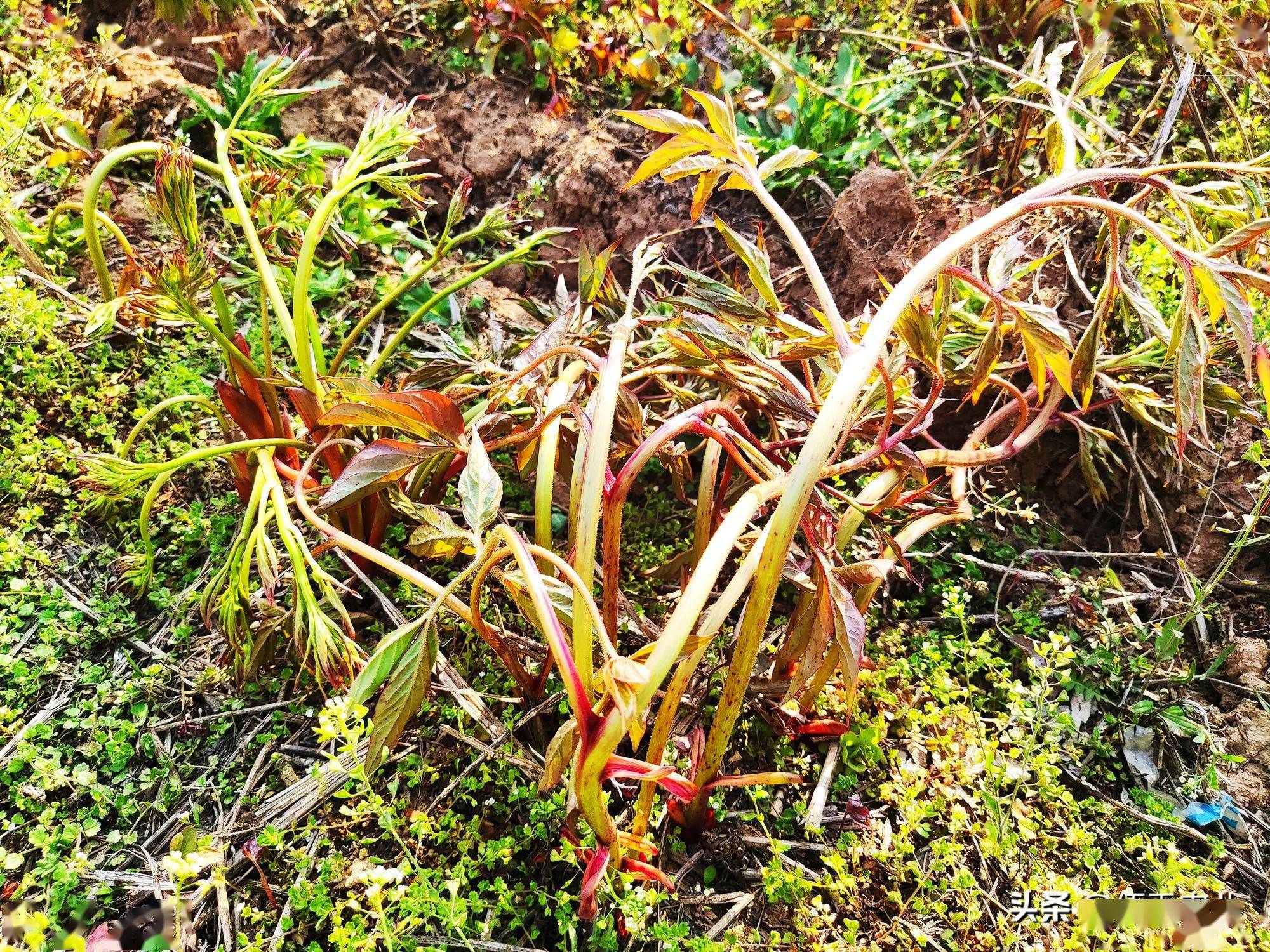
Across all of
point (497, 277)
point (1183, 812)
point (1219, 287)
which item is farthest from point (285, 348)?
point (1183, 812)

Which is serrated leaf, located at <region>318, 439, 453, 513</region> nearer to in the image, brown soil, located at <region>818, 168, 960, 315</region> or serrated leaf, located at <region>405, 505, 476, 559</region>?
serrated leaf, located at <region>405, 505, 476, 559</region>

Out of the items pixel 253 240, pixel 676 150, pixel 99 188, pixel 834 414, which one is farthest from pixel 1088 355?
pixel 99 188

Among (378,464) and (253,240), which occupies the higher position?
(253,240)

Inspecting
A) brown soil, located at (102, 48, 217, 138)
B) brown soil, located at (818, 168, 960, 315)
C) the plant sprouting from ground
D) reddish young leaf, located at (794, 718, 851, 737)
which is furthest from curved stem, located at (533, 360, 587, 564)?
brown soil, located at (102, 48, 217, 138)

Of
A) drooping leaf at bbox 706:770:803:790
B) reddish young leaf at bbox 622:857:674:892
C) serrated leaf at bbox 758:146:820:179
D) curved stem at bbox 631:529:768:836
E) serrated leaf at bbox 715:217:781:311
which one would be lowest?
drooping leaf at bbox 706:770:803:790

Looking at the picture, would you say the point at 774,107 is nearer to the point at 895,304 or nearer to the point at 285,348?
the point at 285,348

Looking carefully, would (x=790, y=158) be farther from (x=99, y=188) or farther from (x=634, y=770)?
(x=99, y=188)
